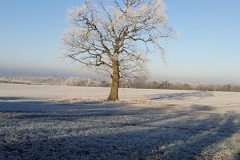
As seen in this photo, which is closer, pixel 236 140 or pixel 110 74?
pixel 236 140

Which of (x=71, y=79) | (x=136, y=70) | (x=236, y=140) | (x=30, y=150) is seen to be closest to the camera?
(x=30, y=150)

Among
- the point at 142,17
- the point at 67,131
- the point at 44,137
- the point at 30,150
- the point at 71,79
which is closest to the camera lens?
the point at 30,150

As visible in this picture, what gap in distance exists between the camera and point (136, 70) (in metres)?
38.5

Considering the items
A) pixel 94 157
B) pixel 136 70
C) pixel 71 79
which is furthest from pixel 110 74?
pixel 71 79

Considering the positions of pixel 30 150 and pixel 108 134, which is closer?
pixel 30 150

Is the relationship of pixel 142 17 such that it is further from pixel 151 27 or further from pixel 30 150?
pixel 30 150

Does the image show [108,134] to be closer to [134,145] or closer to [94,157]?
[134,145]

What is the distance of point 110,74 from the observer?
38.9 m

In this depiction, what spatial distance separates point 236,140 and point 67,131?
27.1ft

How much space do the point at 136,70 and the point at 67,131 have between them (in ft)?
85.5

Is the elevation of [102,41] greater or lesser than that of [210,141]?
greater

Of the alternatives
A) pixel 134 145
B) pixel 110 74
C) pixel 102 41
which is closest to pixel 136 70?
pixel 110 74

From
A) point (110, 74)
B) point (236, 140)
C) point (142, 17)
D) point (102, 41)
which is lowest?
point (236, 140)

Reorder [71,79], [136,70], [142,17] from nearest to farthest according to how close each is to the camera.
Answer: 1. [142,17]
2. [136,70]
3. [71,79]
